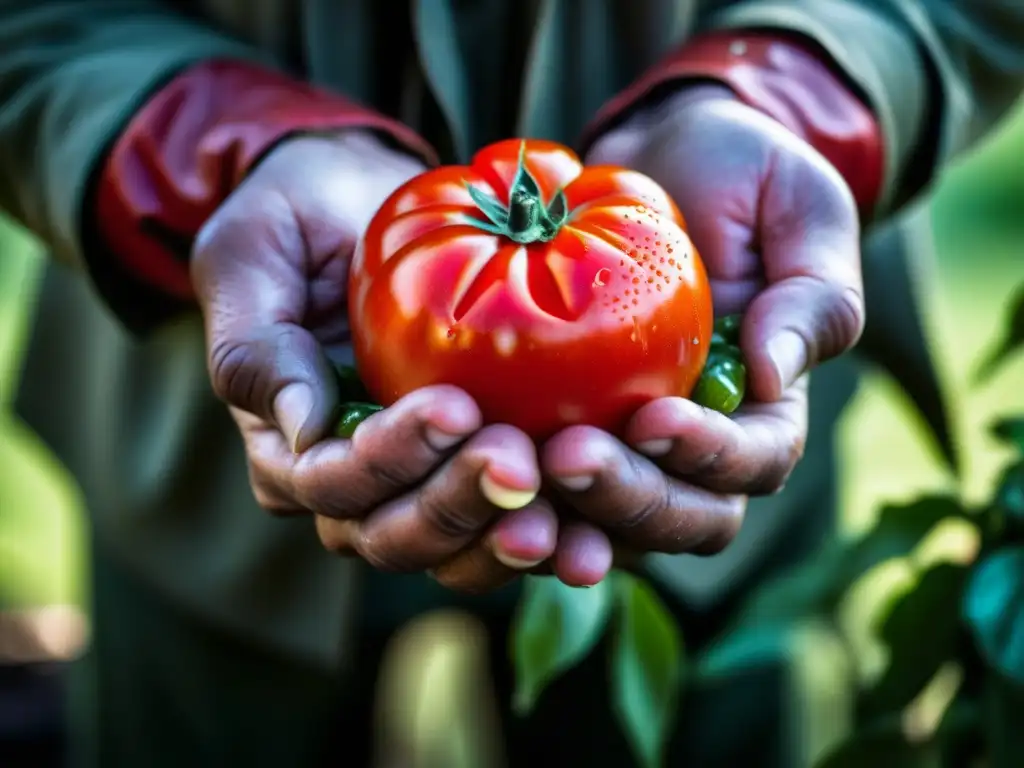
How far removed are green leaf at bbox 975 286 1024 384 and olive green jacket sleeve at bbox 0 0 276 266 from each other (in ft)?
2.20

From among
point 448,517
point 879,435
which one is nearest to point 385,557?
point 448,517

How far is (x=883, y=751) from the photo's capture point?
1.03 meters

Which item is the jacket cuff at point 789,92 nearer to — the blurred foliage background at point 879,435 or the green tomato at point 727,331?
the green tomato at point 727,331

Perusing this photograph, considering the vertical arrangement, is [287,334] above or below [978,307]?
above

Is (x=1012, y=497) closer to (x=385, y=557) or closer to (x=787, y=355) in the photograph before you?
(x=787, y=355)

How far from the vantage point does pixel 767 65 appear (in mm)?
1042

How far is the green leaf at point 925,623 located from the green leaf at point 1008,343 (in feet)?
0.58

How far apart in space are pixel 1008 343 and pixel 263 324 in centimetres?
59

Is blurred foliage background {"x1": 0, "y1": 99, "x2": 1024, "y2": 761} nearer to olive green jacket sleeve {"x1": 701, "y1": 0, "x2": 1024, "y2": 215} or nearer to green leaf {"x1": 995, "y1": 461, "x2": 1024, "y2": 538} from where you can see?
olive green jacket sleeve {"x1": 701, "y1": 0, "x2": 1024, "y2": 215}

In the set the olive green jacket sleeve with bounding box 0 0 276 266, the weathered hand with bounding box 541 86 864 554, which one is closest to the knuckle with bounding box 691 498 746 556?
the weathered hand with bounding box 541 86 864 554

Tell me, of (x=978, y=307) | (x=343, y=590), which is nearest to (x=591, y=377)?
(x=343, y=590)

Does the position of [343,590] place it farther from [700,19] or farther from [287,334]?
[700,19]

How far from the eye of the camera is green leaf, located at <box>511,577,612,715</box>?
3.32 feet

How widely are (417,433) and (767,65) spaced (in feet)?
1.64
